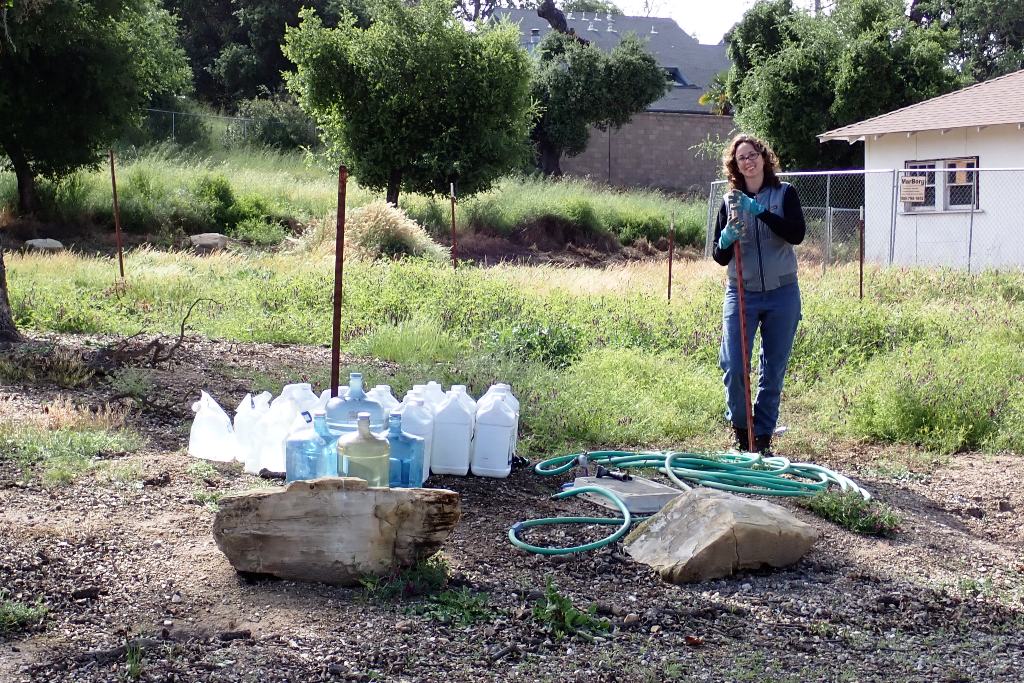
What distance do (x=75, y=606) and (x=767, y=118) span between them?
83.5ft

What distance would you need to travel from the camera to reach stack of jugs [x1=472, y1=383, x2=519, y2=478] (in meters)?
5.61

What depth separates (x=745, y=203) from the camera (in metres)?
6.34

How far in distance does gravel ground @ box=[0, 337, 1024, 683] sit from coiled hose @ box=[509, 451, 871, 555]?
0.99 feet

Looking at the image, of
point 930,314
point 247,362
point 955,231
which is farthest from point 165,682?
point 955,231

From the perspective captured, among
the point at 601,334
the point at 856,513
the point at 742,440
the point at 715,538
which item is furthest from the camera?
the point at 601,334

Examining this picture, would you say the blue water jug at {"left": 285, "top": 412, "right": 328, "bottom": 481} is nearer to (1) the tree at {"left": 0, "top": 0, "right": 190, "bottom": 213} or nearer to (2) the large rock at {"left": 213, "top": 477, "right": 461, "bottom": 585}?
(2) the large rock at {"left": 213, "top": 477, "right": 461, "bottom": 585}

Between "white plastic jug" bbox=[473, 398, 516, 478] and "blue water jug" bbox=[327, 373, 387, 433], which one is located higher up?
"blue water jug" bbox=[327, 373, 387, 433]

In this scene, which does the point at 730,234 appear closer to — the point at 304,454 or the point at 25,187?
the point at 304,454

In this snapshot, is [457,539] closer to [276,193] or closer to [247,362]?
[247,362]

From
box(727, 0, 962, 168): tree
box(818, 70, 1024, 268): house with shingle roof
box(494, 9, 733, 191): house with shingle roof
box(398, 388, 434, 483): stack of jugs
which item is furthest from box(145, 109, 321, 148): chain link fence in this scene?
box(398, 388, 434, 483): stack of jugs

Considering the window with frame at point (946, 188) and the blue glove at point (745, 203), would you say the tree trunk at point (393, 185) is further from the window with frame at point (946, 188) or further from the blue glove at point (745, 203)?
the blue glove at point (745, 203)

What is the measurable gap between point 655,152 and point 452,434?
34.7 metres

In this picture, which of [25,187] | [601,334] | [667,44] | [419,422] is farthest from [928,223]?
[667,44]

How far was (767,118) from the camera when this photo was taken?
89.5 ft
